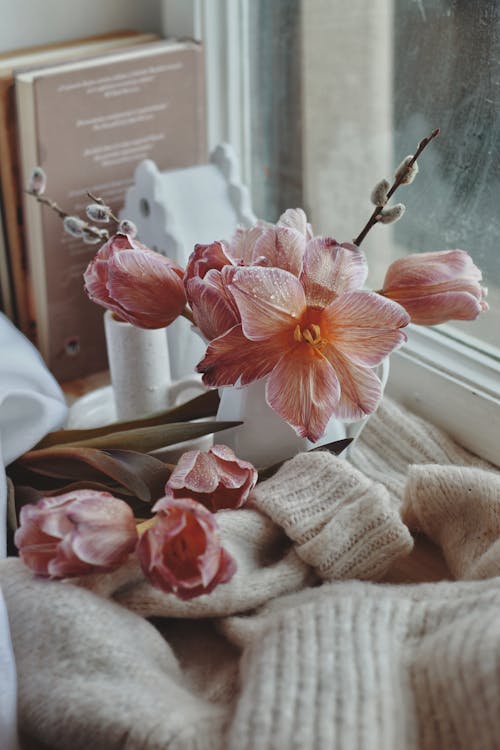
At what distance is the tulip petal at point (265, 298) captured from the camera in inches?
22.1

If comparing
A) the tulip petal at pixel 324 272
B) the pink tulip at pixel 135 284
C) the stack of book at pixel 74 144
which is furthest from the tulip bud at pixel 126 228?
the stack of book at pixel 74 144

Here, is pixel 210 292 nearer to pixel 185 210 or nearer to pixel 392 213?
pixel 392 213

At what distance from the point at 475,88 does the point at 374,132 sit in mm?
149

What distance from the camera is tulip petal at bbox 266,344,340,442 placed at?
0.58 m

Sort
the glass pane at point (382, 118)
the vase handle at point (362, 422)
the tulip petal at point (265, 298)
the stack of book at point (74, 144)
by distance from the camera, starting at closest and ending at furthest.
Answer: the tulip petal at point (265, 298), the vase handle at point (362, 422), the glass pane at point (382, 118), the stack of book at point (74, 144)

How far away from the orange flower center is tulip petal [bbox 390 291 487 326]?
3.0 inches

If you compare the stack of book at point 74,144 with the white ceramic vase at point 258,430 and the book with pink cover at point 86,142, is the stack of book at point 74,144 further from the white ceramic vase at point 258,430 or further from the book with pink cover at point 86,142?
the white ceramic vase at point 258,430

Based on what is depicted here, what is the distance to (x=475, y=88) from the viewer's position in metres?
0.75

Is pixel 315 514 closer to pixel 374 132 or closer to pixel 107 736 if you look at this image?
pixel 107 736

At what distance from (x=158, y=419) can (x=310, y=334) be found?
0.55ft

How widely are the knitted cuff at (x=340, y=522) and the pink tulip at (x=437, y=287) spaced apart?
115 mm

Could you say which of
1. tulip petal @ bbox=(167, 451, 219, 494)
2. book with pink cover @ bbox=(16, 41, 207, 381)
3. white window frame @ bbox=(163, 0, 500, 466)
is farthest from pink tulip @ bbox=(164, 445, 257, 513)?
book with pink cover @ bbox=(16, 41, 207, 381)

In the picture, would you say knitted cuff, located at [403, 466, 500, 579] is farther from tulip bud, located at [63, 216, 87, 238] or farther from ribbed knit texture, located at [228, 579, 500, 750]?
tulip bud, located at [63, 216, 87, 238]

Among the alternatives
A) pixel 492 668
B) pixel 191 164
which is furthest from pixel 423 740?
pixel 191 164
